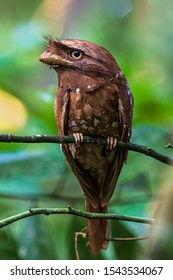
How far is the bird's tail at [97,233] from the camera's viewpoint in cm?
159

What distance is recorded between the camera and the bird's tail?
5.21 feet

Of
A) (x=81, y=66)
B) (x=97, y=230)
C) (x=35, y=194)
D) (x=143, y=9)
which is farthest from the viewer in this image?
(x=143, y=9)

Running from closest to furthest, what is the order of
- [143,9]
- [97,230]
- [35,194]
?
1. [97,230]
2. [35,194]
3. [143,9]

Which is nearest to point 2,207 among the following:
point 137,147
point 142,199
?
point 142,199

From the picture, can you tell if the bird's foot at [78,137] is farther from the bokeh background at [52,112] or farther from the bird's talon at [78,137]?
the bokeh background at [52,112]

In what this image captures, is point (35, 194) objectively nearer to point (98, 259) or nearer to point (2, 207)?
point (2, 207)

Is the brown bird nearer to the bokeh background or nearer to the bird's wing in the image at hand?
the bird's wing

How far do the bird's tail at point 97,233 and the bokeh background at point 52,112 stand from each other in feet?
0.10

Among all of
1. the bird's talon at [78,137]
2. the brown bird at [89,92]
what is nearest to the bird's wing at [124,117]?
the brown bird at [89,92]

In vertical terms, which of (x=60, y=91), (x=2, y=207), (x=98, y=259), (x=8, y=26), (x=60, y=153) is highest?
(x=8, y=26)

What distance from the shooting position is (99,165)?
1.62m

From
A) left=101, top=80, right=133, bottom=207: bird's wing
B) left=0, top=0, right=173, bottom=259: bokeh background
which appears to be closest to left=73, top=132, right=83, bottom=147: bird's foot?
left=101, top=80, right=133, bottom=207: bird's wing

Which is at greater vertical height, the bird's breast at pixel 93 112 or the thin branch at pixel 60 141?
the bird's breast at pixel 93 112

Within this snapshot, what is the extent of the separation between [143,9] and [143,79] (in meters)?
0.23
